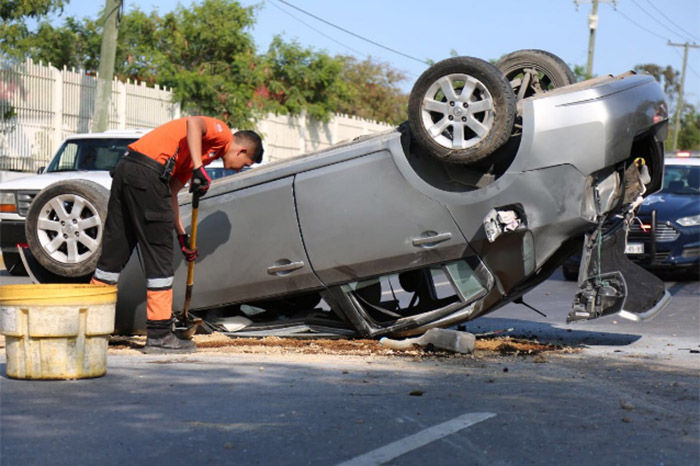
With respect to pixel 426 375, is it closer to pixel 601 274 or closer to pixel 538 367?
pixel 538 367

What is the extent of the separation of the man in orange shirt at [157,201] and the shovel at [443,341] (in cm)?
142

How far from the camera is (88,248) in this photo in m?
8.15

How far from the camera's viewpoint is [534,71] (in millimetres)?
8281

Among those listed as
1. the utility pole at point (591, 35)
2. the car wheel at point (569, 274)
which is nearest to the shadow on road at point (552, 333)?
the car wheel at point (569, 274)

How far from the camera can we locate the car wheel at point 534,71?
8.18 metres

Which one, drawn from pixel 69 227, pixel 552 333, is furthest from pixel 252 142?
pixel 552 333

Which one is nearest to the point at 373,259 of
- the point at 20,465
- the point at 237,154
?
the point at 237,154

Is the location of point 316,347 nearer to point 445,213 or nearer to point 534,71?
point 445,213

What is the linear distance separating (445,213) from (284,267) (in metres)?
1.16

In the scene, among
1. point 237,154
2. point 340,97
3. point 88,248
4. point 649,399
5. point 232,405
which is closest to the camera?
point 232,405

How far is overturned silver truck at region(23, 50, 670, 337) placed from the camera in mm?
7215

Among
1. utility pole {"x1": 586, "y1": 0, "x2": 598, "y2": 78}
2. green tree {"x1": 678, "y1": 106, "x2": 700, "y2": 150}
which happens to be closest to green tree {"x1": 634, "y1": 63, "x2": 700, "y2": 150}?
green tree {"x1": 678, "y1": 106, "x2": 700, "y2": 150}

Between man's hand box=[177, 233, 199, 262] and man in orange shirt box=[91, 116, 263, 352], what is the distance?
0.23 metres

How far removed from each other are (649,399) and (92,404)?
291cm
